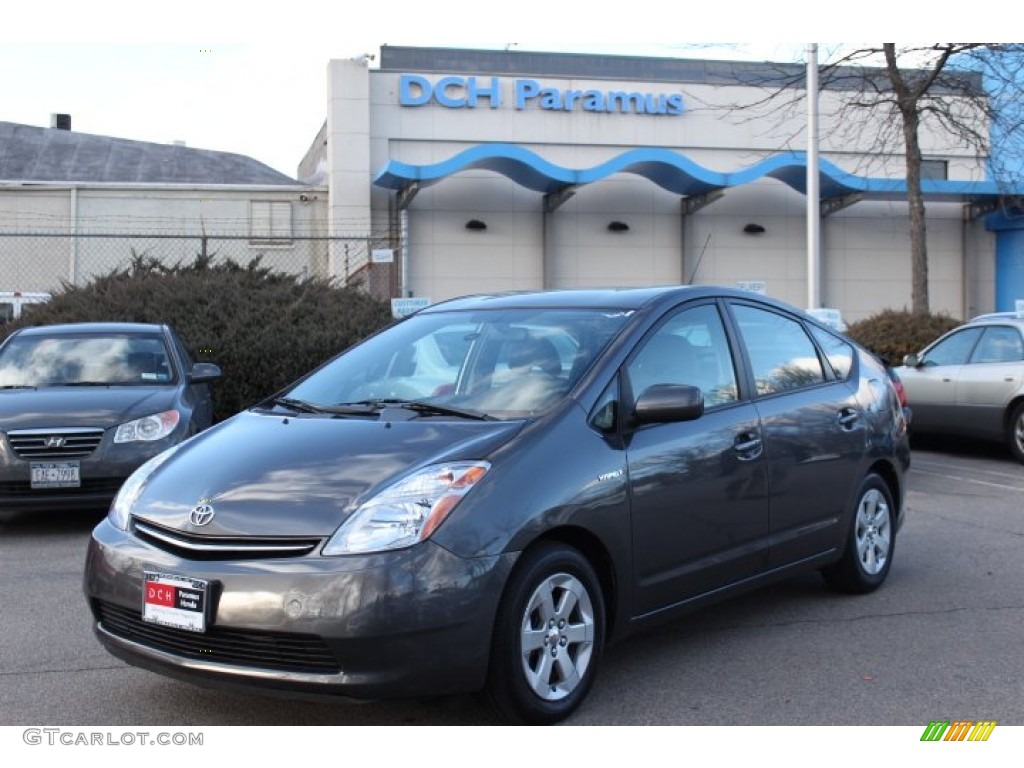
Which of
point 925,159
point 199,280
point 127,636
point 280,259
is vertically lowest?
point 127,636

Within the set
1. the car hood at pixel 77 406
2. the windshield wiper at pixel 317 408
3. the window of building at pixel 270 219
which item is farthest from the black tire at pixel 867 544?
the window of building at pixel 270 219

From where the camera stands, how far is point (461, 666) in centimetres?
353

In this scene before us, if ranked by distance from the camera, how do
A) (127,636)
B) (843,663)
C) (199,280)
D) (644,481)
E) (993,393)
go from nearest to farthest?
1. (127,636)
2. (644,481)
3. (843,663)
4. (993,393)
5. (199,280)

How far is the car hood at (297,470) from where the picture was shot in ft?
11.9

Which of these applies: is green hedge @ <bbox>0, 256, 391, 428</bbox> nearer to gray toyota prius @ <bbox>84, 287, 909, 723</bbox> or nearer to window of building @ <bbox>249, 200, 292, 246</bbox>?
gray toyota prius @ <bbox>84, 287, 909, 723</bbox>

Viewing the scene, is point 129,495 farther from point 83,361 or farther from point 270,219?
point 270,219

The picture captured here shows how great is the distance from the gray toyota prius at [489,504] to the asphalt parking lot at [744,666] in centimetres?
31

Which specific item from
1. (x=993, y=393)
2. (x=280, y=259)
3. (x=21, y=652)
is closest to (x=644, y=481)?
(x=21, y=652)

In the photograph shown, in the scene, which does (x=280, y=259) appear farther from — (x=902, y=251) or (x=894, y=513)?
(x=894, y=513)

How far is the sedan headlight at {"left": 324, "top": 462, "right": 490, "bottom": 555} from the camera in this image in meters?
3.53

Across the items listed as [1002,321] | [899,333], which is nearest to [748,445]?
[1002,321]

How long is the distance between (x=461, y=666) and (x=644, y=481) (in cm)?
114

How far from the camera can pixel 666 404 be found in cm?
424

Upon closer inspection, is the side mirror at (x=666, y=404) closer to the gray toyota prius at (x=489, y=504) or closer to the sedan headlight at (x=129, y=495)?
the gray toyota prius at (x=489, y=504)
